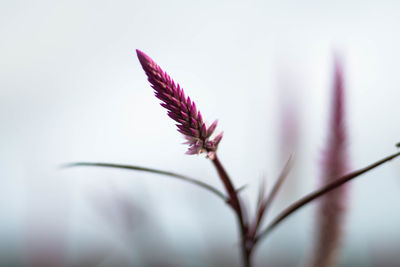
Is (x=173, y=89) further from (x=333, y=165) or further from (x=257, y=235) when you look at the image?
(x=333, y=165)

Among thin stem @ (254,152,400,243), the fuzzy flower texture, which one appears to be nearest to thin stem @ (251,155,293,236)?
thin stem @ (254,152,400,243)

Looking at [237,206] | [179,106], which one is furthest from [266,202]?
[179,106]

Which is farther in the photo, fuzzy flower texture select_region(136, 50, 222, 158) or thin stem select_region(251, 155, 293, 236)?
thin stem select_region(251, 155, 293, 236)

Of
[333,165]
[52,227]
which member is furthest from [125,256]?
[333,165]

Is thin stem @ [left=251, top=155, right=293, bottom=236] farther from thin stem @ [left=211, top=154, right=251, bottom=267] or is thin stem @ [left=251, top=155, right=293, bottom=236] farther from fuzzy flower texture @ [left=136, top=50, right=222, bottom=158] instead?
fuzzy flower texture @ [left=136, top=50, right=222, bottom=158]

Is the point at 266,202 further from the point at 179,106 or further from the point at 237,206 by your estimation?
the point at 179,106

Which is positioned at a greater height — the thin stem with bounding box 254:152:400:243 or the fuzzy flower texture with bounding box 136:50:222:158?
the fuzzy flower texture with bounding box 136:50:222:158
